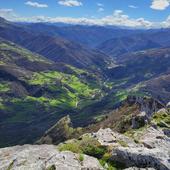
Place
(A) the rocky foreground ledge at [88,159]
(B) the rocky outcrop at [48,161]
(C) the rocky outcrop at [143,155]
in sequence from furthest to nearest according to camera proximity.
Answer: (C) the rocky outcrop at [143,155] → (A) the rocky foreground ledge at [88,159] → (B) the rocky outcrop at [48,161]

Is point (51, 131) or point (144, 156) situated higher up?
point (144, 156)

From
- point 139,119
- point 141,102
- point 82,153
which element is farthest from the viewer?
point 141,102

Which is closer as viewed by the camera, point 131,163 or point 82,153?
point 131,163

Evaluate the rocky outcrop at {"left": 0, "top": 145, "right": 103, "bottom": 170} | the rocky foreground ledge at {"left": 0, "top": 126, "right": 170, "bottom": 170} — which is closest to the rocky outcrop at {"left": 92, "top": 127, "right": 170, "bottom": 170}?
the rocky foreground ledge at {"left": 0, "top": 126, "right": 170, "bottom": 170}

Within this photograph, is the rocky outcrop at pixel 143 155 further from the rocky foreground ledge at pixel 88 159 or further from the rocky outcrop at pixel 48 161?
the rocky outcrop at pixel 48 161

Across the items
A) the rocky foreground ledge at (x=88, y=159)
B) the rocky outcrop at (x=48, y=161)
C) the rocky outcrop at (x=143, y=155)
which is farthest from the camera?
the rocky outcrop at (x=143, y=155)

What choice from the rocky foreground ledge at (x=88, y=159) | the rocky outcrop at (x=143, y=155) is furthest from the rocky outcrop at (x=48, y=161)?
the rocky outcrop at (x=143, y=155)

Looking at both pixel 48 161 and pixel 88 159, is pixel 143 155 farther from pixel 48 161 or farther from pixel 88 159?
pixel 48 161

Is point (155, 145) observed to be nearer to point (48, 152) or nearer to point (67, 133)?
point (48, 152)

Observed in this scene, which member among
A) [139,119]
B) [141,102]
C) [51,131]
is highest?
[139,119]

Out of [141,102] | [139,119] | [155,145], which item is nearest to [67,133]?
[141,102]

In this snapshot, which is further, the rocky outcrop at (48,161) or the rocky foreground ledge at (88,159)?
the rocky foreground ledge at (88,159)
